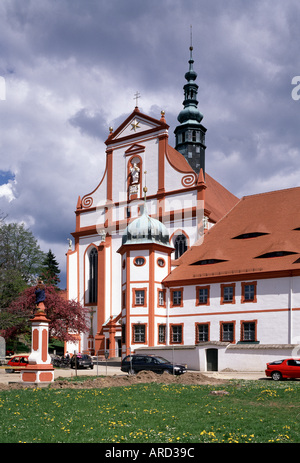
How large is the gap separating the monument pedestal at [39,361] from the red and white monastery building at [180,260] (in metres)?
12.9

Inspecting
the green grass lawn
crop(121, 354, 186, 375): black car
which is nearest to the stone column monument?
the green grass lawn

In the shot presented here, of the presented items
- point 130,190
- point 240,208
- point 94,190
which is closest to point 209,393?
point 240,208

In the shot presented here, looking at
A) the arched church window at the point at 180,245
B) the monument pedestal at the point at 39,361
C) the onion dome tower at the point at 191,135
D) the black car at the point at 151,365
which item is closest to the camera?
the monument pedestal at the point at 39,361

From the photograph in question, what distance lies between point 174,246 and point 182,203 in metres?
4.03

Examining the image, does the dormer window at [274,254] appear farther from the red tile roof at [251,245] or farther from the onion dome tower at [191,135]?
the onion dome tower at [191,135]

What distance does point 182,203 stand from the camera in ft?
160

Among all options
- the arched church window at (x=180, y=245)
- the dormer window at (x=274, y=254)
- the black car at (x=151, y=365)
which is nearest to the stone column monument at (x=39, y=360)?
the black car at (x=151, y=365)

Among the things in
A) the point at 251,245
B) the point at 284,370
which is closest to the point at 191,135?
the point at 251,245

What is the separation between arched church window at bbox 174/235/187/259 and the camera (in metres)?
48.4

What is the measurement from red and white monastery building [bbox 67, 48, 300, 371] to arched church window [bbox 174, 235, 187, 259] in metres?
0.10

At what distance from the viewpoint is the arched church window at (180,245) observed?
159ft
